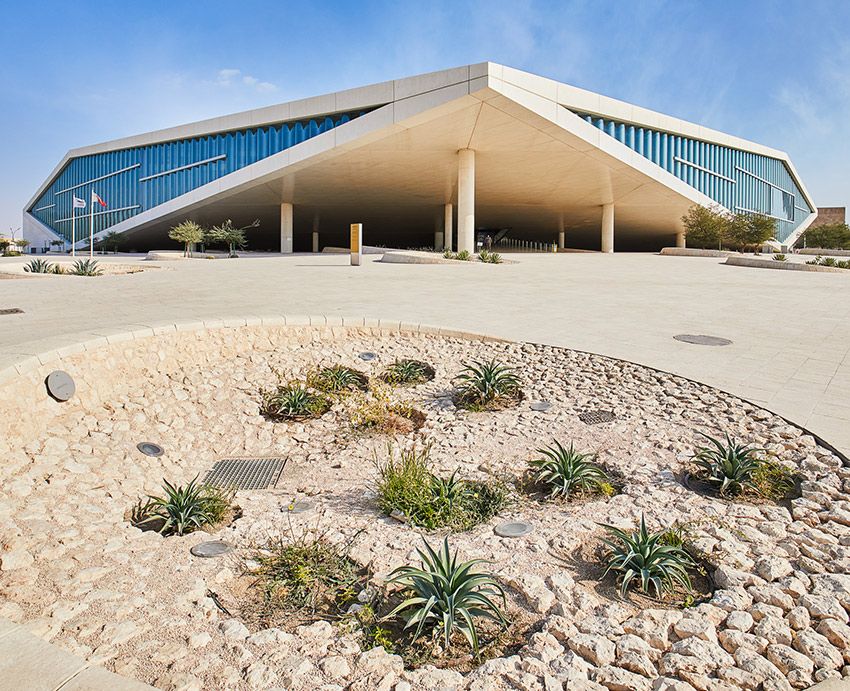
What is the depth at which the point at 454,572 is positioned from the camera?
2986 mm

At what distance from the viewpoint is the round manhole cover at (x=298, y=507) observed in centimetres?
444

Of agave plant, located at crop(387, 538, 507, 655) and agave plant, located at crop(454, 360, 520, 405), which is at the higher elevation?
agave plant, located at crop(454, 360, 520, 405)

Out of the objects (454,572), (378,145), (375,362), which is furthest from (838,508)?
(378,145)

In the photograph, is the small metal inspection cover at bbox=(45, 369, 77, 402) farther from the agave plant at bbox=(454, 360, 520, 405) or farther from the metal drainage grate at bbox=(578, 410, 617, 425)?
the metal drainage grate at bbox=(578, 410, 617, 425)

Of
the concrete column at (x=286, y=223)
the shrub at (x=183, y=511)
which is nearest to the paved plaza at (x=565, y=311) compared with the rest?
the shrub at (x=183, y=511)

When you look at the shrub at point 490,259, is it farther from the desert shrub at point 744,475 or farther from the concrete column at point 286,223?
the desert shrub at point 744,475

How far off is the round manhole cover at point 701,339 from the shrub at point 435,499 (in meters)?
5.93

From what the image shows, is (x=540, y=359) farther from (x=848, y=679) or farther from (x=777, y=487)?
(x=848, y=679)

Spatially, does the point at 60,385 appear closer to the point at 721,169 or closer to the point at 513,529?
the point at 513,529

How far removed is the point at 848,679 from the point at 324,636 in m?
2.29

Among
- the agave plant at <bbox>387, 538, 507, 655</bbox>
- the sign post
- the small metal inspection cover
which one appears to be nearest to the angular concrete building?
the sign post

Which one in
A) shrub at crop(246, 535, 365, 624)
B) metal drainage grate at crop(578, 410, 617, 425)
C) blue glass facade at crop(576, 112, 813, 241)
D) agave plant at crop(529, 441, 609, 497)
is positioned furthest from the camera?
blue glass facade at crop(576, 112, 813, 241)

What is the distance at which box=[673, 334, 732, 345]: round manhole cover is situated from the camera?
29.6ft

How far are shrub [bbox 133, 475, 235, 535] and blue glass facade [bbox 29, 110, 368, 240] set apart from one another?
102 feet
